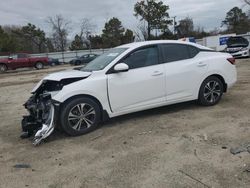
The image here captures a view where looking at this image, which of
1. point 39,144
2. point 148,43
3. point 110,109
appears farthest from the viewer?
point 148,43

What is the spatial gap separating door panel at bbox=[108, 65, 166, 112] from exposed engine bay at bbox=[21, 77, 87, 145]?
0.70 metres

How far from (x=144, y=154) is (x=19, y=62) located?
28870 millimetres

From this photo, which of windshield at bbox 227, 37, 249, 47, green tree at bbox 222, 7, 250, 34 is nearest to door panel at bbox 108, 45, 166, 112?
windshield at bbox 227, 37, 249, 47

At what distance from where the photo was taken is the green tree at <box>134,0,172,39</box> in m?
59.9

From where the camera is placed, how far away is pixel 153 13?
59906mm

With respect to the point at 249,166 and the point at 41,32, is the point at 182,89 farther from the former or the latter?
the point at 41,32

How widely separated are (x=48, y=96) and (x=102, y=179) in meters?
2.48

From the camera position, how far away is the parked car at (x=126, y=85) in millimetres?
6102

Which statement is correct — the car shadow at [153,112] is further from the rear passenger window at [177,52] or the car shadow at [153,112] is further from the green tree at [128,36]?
the green tree at [128,36]

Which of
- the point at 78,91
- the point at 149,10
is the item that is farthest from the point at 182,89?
the point at 149,10

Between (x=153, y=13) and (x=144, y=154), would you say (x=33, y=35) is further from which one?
(x=144, y=154)

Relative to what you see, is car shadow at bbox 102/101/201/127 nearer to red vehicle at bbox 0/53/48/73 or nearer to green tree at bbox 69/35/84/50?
red vehicle at bbox 0/53/48/73

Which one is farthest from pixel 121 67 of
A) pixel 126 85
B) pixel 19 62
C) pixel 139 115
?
pixel 19 62

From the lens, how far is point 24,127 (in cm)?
619
